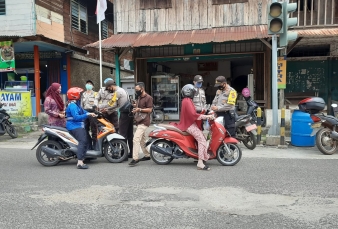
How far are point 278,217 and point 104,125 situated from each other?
13.5 feet

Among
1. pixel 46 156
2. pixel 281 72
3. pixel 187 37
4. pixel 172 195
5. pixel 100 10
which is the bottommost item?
pixel 172 195

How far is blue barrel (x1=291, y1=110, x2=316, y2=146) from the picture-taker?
8.32 metres

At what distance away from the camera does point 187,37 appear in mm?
11078

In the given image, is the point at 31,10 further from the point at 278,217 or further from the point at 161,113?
the point at 278,217

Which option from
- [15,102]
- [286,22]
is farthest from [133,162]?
[15,102]

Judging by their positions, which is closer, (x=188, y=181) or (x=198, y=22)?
(x=188, y=181)

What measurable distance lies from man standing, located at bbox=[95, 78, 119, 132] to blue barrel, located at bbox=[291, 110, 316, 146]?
15.2 ft

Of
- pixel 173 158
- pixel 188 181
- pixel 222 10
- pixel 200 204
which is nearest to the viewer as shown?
pixel 200 204

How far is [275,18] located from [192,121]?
12.2 feet

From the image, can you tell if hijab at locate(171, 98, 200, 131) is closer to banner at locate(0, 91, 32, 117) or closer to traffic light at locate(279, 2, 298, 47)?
traffic light at locate(279, 2, 298, 47)

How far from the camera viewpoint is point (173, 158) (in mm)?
6492

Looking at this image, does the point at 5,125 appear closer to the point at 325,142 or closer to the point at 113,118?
the point at 113,118

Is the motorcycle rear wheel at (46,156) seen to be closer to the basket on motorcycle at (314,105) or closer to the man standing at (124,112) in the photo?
the man standing at (124,112)

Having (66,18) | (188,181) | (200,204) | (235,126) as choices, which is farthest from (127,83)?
(200,204)
